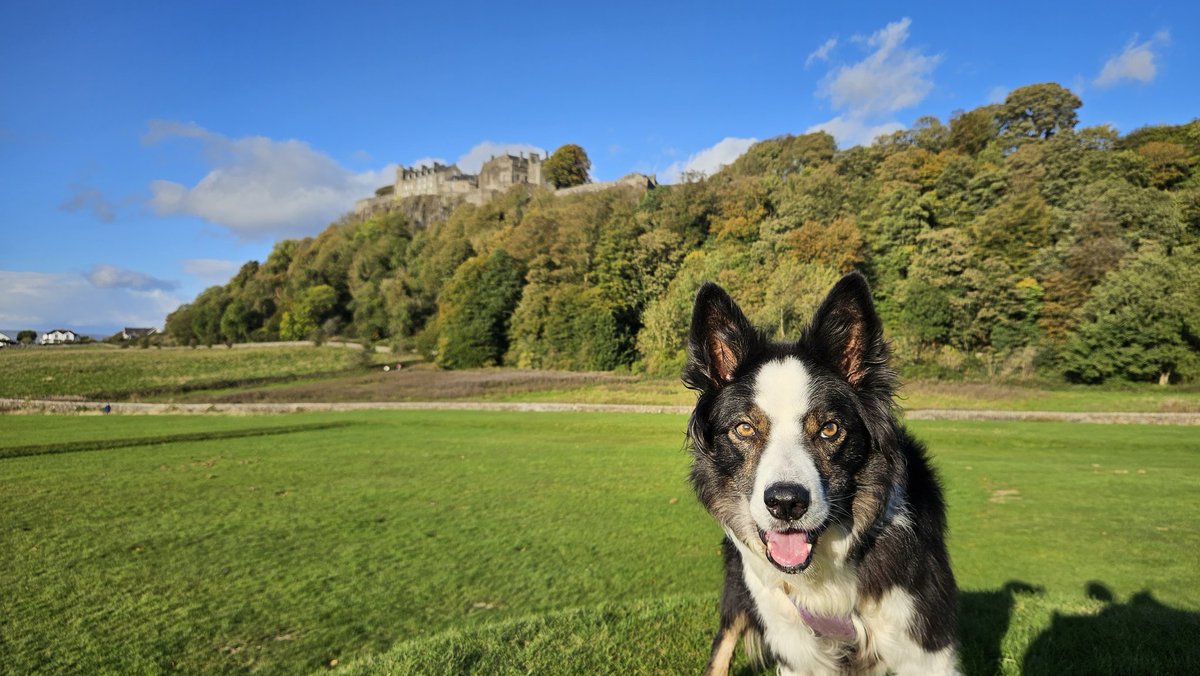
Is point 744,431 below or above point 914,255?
below

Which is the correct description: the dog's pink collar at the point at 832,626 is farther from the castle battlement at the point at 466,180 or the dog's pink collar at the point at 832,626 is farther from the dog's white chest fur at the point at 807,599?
the castle battlement at the point at 466,180

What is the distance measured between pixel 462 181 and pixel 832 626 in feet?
447

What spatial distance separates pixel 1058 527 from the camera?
8.24 m

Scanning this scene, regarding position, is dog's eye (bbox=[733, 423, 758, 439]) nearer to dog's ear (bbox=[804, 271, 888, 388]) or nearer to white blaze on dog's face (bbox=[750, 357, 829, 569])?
white blaze on dog's face (bbox=[750, 357, 829, 569])

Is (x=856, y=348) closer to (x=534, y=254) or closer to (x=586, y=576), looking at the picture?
(x=586, y=576)

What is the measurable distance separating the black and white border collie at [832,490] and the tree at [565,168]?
113800 millimetres

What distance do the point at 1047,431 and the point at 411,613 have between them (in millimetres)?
20618

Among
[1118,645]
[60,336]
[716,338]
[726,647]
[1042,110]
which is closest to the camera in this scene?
[716,338]

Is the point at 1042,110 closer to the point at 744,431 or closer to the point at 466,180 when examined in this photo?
the point at 744,431

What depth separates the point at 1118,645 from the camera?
3959mm

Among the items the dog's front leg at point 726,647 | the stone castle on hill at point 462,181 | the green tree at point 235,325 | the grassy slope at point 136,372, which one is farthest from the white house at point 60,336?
the dog's front leg at point 726,647

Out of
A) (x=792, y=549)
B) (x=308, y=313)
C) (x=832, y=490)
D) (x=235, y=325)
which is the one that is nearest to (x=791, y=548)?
(x=792, y=549)

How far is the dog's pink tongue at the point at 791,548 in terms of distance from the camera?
97.8 inches

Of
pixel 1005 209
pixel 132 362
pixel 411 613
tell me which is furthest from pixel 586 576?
pixel 132 362
